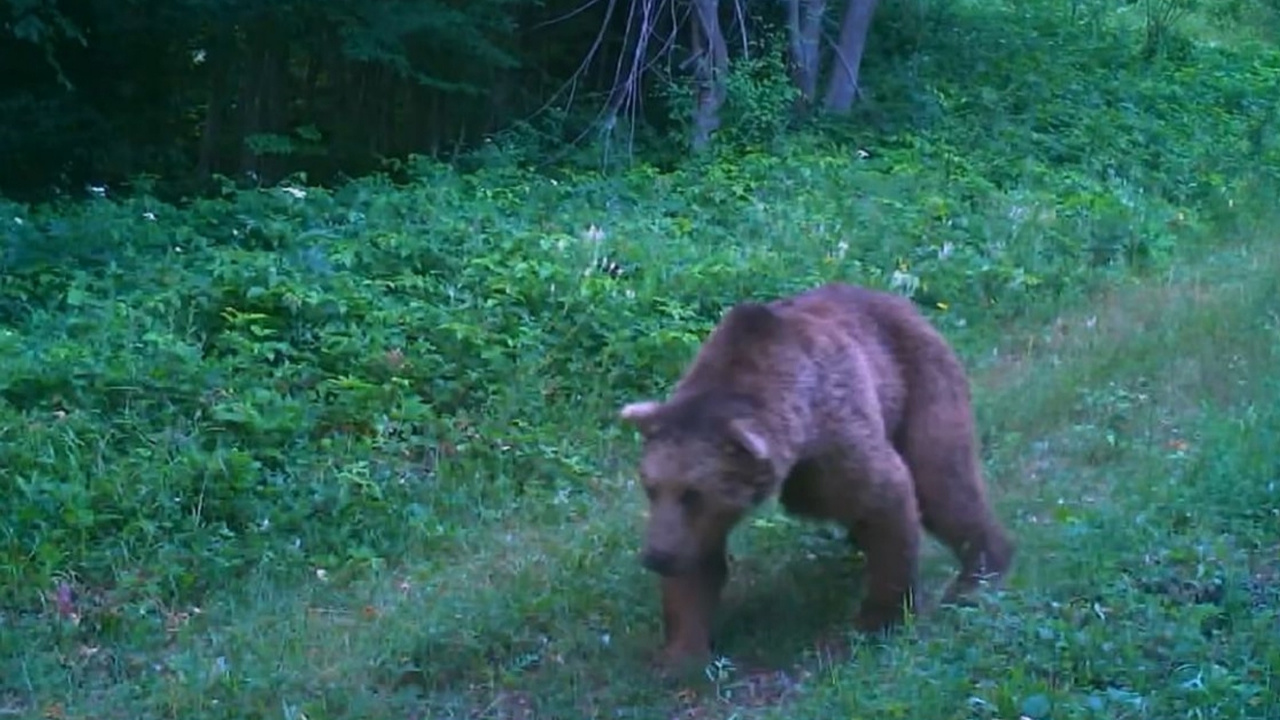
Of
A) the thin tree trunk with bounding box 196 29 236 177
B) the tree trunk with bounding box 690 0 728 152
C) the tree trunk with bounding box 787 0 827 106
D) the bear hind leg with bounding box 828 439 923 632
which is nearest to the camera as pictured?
the bear hind leg with bounding box 828 439 923 632

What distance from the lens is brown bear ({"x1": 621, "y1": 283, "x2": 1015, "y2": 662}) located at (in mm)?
6758

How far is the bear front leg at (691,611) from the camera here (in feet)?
23.3

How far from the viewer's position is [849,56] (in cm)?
2044

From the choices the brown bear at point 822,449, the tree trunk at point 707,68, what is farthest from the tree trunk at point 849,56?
the brown bear at point 822,449

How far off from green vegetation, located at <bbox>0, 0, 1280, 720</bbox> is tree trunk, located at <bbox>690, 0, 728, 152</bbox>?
3.43 feet

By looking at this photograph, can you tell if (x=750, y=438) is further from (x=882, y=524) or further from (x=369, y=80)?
(x=369, y=80)

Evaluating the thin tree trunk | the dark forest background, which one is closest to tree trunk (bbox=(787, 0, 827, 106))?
the dark forest background

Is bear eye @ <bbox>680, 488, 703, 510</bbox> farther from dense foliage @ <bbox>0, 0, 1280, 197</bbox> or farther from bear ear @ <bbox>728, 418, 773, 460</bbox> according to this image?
dense foliage @ <bbox>0, 0, 1280, 197</bbox>

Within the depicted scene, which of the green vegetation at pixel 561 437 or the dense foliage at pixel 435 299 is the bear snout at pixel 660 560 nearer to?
the green vegetation at pixel 561 437

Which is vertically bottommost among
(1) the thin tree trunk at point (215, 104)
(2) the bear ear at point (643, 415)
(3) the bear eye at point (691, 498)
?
(1) the thin tree trunk at point (215, 104)

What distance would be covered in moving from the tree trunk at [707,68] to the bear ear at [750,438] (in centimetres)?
1178

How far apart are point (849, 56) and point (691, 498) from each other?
14383 millimetres

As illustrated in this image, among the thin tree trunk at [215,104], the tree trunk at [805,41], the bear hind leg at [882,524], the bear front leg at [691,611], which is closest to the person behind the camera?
the bear front leg at [691,611]

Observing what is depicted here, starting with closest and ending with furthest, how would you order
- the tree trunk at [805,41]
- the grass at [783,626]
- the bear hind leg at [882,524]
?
the grass at [783,626] → the bear hind leg at [882,524] → the tree trunk at [805,41]
